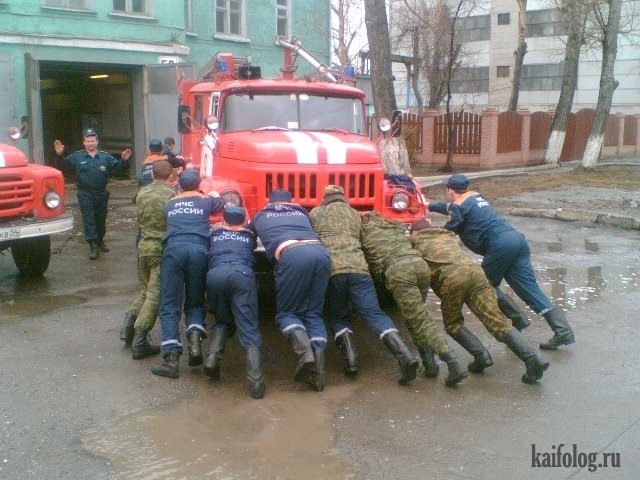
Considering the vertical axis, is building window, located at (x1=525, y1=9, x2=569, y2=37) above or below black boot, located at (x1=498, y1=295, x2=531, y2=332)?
above

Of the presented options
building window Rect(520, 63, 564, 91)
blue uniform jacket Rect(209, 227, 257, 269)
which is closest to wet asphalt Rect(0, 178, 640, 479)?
blue uniform jacket Rect(209, 227, 257, 269)

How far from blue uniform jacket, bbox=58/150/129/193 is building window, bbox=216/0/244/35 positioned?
1353cm

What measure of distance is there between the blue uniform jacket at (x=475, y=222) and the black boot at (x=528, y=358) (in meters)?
1.10

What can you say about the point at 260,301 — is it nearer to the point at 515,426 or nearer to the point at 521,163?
the point at 515,426

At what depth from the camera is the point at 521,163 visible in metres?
26.4

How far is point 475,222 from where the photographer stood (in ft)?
21.4

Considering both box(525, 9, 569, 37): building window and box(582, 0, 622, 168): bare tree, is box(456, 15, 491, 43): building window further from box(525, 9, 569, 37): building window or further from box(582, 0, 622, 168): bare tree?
box(582, 0, 622, 168): bare tree

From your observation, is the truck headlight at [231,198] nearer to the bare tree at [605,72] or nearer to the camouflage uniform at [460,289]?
the camouflage uniform at [460,289]

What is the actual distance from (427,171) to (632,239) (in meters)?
12.2

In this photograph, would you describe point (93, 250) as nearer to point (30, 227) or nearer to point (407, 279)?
point (30, 227)

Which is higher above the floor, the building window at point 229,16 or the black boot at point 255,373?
the building window at point 229,16

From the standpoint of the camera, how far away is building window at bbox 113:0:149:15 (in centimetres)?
1878

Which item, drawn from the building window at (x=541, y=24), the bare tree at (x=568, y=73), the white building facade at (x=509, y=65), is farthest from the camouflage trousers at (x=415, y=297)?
the building window at (x=541, y=24)

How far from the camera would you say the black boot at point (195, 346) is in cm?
592
